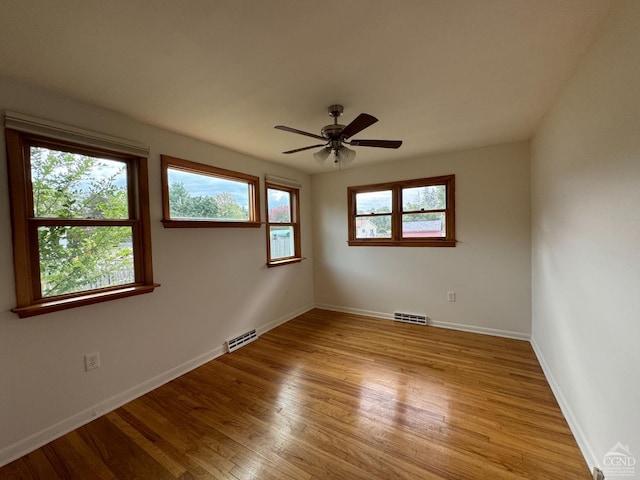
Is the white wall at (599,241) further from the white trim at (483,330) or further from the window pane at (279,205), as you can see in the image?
the window pane at (279,205)

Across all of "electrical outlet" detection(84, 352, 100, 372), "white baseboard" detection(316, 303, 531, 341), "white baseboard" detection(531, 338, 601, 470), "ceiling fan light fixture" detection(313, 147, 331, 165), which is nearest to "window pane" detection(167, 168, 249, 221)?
"electrical outlet" detection(84, 352, 100, 372)

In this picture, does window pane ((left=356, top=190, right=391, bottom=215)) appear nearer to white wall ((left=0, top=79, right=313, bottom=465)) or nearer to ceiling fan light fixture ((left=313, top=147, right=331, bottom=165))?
white wall ((left=0, top=79, right=313, bottom=465))

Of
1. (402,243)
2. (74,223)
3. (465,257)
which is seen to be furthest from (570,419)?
(74,223)

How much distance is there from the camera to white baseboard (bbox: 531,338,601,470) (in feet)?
4.80

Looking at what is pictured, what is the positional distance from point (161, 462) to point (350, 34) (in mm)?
2682

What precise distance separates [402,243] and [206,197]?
272 centimetres

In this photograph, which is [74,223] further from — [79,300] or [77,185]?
[79,300]

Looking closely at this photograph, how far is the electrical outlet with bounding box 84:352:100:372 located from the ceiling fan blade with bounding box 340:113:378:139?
261 cm

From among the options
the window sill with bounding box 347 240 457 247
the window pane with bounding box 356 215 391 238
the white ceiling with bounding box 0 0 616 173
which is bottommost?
the window sill with bounding box 347 240 457 247

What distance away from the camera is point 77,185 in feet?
6.42

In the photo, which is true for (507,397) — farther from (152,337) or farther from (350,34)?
(152,337)

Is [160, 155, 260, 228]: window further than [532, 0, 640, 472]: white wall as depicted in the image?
Yes

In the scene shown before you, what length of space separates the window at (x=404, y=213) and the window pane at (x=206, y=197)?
1758mm

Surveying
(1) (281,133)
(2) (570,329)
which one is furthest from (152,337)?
(2) (570,329)
